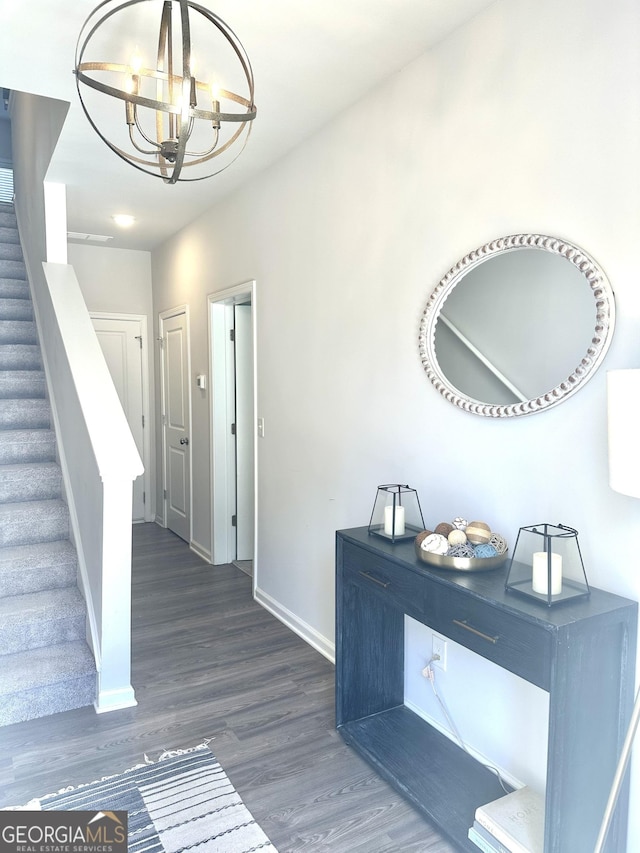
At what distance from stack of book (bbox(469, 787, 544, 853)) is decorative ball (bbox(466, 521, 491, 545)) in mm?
770

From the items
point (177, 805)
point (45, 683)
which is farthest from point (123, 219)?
point (177, 805)

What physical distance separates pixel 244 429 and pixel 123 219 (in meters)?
1.84

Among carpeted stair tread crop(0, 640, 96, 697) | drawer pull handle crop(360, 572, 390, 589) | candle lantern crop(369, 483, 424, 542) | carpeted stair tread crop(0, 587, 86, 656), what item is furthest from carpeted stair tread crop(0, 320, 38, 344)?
drawer pull handle crop(360, 572, 390, 589)

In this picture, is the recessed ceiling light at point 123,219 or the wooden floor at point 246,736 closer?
the wooden floor at point 246,736

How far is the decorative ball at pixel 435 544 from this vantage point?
1893 mm

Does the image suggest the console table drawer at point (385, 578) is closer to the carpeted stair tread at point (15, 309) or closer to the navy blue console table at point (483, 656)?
the navy blue console table at point (483, 656)

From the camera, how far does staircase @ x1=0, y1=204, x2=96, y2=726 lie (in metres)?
2.54

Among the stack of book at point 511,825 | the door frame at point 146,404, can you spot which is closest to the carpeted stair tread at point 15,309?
the door frame at point 146,404

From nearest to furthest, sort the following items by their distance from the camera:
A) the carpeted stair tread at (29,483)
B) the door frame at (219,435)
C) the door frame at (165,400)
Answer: the carpeted stair tread at (29,483), the door frame at (219,435), the door frame at (165,400)

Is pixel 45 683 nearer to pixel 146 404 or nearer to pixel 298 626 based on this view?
pixel 298 626

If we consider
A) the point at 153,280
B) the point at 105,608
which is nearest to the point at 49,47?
the point at 105,608

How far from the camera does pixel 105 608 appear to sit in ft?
8.23

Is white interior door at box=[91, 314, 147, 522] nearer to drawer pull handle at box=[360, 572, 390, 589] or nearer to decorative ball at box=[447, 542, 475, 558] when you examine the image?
drawer pull handle at box=[360, 572, 390, 589]

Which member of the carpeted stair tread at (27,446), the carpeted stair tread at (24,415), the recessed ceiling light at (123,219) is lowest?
the carpeted stair tread at (27,446)
